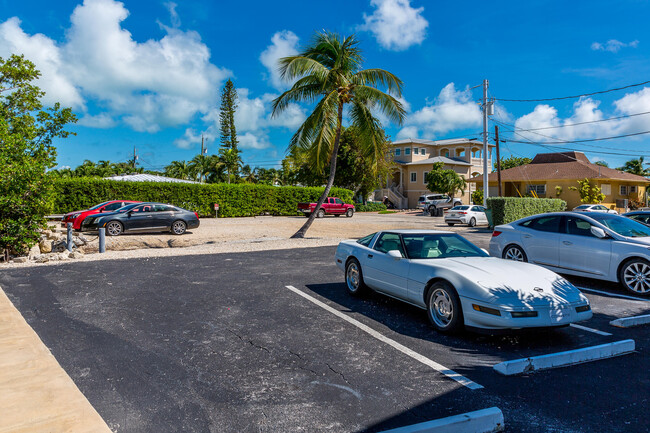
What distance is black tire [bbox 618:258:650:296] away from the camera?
7.38 metres

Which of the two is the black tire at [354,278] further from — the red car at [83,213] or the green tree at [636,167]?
the green tree at [636,167]

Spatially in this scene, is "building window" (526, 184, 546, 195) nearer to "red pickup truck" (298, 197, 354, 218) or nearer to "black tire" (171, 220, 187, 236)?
"red pickup truck" (298, 197, 354, 218)

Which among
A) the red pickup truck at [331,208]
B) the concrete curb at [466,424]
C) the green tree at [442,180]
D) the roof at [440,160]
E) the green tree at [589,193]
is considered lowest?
the concrete curb at [466,424]

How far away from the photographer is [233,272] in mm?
9922

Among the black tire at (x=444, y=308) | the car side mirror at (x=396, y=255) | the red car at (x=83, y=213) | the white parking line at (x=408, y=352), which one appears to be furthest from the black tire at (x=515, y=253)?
the red car at (x=83, y=213)

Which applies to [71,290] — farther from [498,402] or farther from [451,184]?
[451,184]

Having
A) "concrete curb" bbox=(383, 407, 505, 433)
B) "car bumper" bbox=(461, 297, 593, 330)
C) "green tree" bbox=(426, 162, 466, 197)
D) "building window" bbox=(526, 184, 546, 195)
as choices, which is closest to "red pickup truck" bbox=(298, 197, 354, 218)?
"green tree" bbox=(426, 162, 466, 197)

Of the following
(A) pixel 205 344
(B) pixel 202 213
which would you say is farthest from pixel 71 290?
(B) pixel 202 213

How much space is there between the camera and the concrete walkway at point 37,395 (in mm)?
3279

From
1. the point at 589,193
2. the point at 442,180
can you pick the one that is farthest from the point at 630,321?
the point at 442,180

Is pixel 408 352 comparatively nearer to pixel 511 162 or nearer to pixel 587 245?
pixel 587 245

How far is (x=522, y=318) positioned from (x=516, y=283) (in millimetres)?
527

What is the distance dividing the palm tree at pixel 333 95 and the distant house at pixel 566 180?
2526 centimetres

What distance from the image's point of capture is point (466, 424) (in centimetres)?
307
